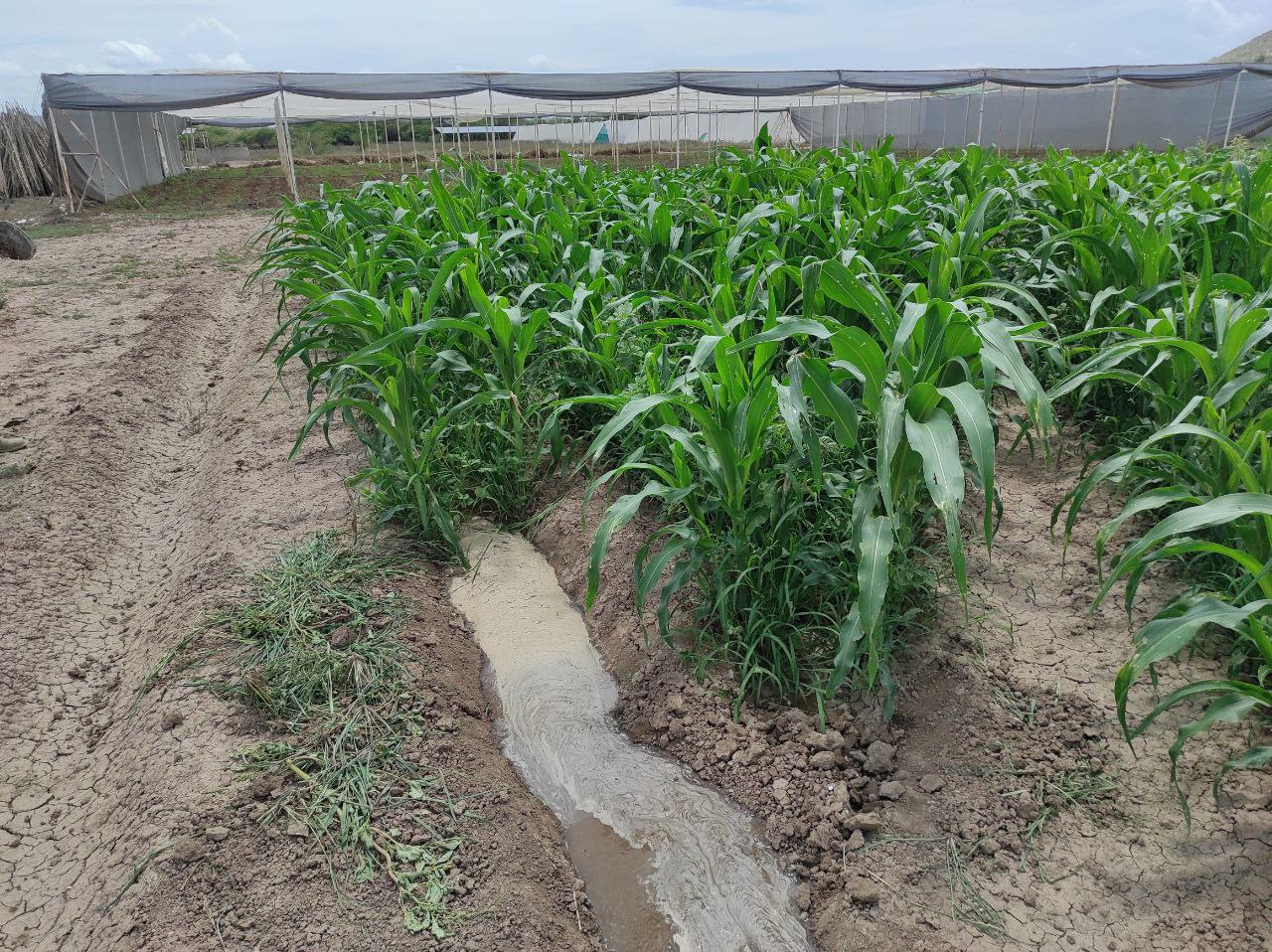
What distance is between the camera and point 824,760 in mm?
1740

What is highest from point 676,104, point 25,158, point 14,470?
point 676,104

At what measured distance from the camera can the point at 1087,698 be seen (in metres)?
1.78

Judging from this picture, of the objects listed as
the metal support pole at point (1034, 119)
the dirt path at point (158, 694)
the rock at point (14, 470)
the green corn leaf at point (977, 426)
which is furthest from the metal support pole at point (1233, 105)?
the rock at point (14, 470)

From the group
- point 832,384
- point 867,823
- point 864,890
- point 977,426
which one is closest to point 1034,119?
point 832,384

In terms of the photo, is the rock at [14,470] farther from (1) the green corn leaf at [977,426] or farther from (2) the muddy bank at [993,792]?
(1) the green corn leaf at [977,426]

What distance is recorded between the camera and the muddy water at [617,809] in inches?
60.9

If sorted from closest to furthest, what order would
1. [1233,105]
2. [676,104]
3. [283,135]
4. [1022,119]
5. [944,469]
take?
[944,469] → [283,135] → [1233,105] → [676,104] → [1022,119]

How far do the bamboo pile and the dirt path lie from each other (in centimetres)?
1072

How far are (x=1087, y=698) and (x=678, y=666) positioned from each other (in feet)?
3.01

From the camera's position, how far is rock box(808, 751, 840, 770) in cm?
174

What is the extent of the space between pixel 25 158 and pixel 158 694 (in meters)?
14.8

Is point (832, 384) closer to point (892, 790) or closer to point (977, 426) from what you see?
point (977, 426)

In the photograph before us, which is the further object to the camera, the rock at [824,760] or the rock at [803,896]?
the rock at [824,760]

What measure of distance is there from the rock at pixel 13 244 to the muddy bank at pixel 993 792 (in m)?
7.74
